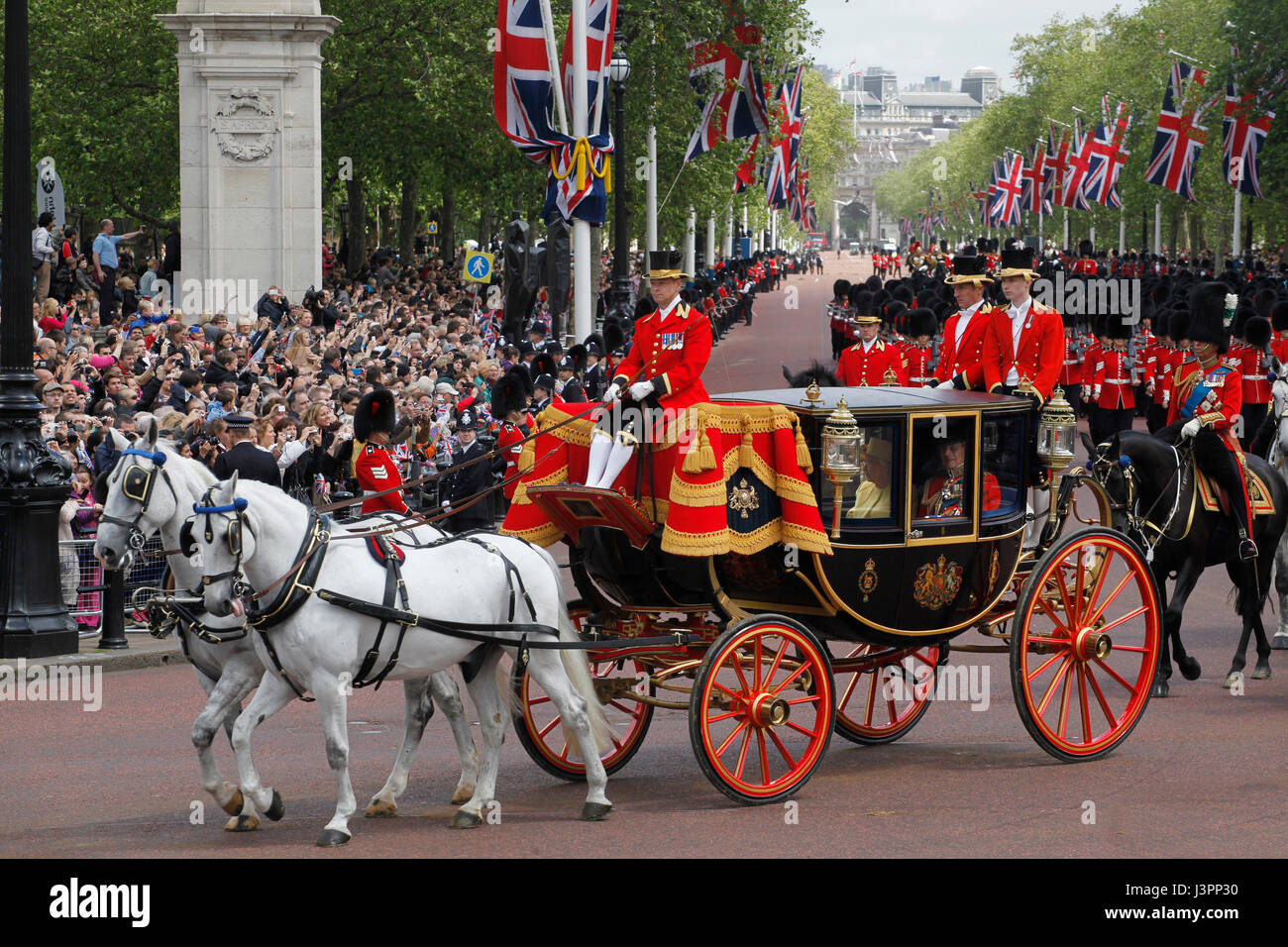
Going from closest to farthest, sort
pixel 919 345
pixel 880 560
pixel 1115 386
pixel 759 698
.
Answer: pixel 759 698
pixel 880 560
pixel 1115 386
pixel 919 345

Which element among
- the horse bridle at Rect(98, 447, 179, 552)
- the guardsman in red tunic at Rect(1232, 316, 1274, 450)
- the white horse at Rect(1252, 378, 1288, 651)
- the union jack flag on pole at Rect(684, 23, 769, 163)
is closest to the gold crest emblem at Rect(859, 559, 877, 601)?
the horse bridle at Rect(98, 447, 179, 552)

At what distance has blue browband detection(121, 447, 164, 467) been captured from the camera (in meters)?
7.86

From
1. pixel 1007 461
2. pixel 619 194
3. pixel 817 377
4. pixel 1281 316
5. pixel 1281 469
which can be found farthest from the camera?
pixel 619 194

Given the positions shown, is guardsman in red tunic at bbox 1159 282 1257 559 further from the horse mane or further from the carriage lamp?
the carriage lamp

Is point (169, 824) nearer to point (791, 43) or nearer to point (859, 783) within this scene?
point (859, 783)

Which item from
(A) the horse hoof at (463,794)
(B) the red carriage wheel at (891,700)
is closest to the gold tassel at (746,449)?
(B) the red carriage wheel at (891,700)

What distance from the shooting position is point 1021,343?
35.0 feet

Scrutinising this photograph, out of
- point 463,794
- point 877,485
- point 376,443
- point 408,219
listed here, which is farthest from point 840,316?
point 463,794

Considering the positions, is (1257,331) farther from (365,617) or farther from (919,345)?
(365,617)

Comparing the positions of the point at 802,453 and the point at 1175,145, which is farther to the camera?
the point at 1175,145

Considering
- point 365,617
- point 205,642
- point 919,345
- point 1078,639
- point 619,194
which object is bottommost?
point 1078,639

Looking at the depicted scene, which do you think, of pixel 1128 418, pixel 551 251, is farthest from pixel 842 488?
pixel 551 251

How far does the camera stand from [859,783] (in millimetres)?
9234

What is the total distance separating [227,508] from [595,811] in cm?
211
